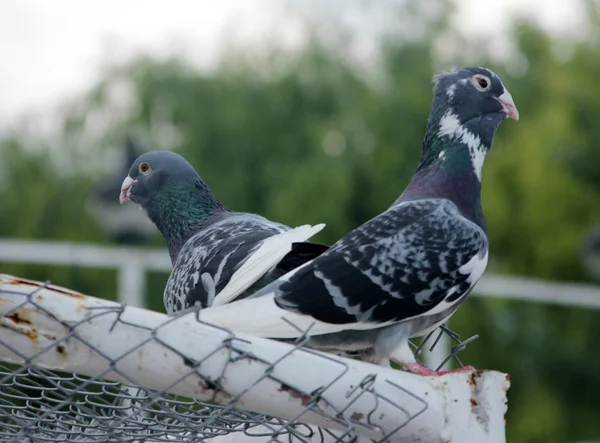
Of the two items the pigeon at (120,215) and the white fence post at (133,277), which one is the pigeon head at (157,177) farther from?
the white fence post at (133,277)

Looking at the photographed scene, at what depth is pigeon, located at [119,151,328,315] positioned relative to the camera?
2846mm

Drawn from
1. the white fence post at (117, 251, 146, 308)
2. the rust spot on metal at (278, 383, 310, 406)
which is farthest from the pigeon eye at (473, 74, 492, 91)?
the white fence post at (117, 251, 146, 308)

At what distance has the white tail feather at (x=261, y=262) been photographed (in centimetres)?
277

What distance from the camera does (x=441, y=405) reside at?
2.10 meters

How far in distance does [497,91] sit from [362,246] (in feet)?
2.80

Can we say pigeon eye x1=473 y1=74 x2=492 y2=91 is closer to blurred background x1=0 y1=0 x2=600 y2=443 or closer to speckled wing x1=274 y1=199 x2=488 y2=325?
speckled wing x1=274 y1=199 x2=488 y2=325

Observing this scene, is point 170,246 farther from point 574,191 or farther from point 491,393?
point 574,191

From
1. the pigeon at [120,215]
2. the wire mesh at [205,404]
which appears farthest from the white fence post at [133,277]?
the wire mesh at [205,404]

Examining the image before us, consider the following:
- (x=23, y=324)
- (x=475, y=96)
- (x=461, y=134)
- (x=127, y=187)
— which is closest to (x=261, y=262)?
(x=461, y=134)

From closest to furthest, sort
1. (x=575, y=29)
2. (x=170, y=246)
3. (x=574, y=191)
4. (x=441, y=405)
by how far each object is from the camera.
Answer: (x=441, y=405) → (x=170, y=246) → (x=574, y=191) → (x=575, y=29)

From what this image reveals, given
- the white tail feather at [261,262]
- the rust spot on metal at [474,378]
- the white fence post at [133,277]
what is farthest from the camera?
the white fence post at [133,277]

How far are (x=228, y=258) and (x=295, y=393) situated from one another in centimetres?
126

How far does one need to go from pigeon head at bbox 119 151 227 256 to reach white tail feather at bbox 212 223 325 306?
929 mm

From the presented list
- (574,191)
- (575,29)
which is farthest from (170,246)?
(575,29)
